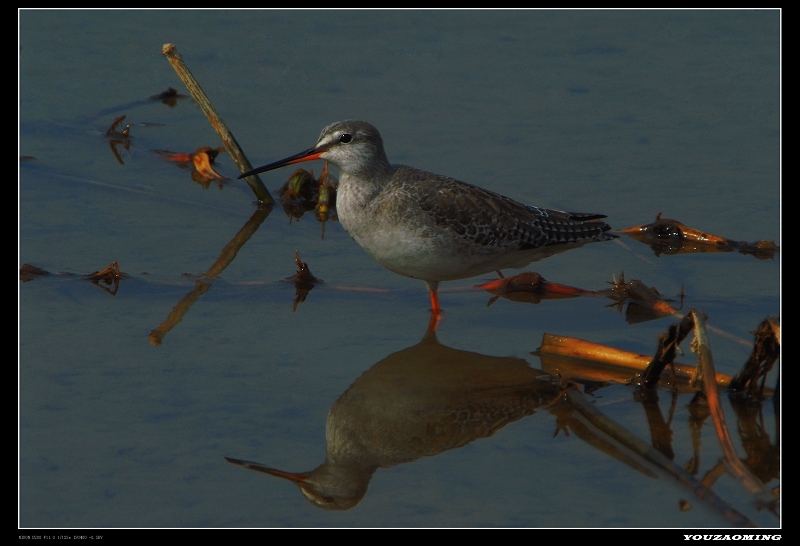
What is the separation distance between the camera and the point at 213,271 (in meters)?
8.23

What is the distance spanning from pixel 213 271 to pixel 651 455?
4204mm

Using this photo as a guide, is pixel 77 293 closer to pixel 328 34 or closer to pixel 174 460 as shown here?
pixel 174 460

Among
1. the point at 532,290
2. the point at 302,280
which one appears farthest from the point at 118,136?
the point at 532,290

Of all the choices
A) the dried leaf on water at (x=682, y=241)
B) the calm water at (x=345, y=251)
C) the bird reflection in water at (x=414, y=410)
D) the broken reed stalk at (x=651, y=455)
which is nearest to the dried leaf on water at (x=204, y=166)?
the calm water at (x=345, y=251)

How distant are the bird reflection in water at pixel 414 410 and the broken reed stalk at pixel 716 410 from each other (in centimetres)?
97

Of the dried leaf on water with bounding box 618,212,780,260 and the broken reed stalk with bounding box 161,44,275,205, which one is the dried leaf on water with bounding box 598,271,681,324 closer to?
the dried leaf on water with bounding box 618,212,780,260

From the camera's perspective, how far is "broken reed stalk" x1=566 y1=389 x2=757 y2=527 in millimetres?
4941

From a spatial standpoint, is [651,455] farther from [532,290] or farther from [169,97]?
[169,97]

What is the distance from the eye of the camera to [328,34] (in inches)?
509

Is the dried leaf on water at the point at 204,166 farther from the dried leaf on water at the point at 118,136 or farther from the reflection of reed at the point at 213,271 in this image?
the dried leaf on water at the point at 118,136

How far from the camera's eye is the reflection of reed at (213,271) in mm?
7237

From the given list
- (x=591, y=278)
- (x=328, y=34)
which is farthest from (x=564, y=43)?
(x=591, y=278)

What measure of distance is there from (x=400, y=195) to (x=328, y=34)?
604cm

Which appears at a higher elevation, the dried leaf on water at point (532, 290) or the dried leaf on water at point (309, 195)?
the dried leaf on water at point (309, 195)
